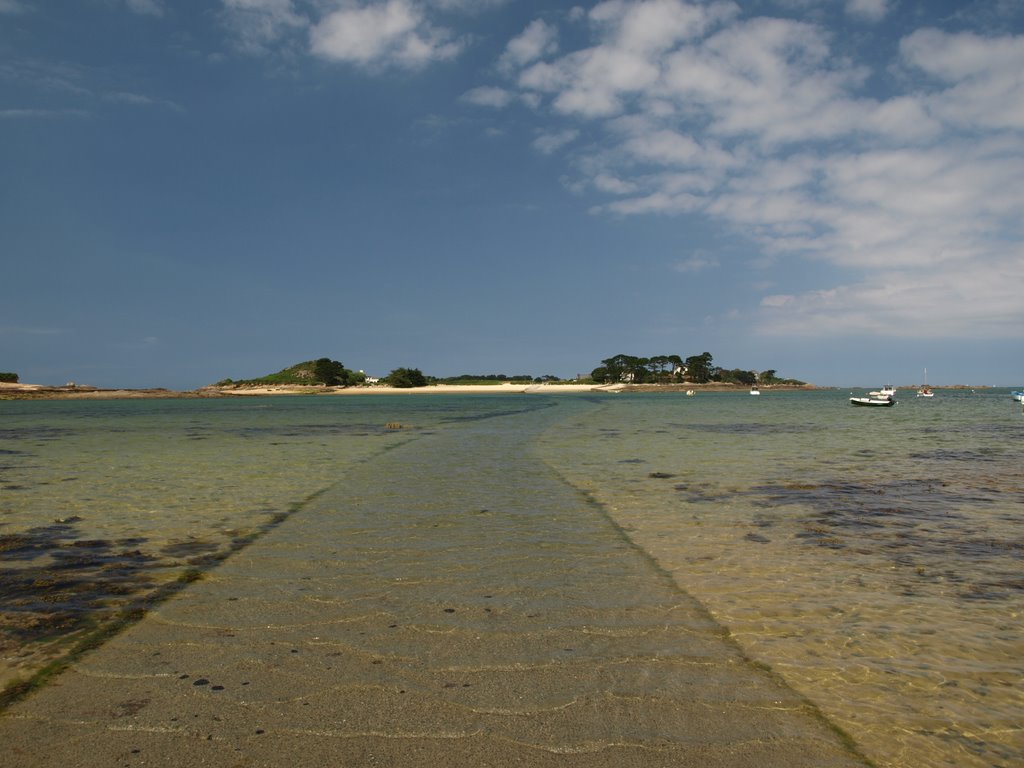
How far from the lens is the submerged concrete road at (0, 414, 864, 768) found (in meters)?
4.27

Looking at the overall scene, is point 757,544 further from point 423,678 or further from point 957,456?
point 957,456

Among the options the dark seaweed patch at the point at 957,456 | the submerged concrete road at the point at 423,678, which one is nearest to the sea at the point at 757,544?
the dark seaweed patch at the point at 957,456

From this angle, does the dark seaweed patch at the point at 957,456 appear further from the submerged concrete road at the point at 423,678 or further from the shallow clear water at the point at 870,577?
the submerged concrete road at the point at 423,678

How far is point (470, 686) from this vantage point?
520cm

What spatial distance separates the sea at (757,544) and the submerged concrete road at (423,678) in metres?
0.57

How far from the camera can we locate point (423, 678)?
17.6 feet

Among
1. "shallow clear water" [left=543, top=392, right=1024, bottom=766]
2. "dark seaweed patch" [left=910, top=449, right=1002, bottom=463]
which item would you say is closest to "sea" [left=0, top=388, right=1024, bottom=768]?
"shallow clear water" [left=543, top=392, right=1024, bottom=766]

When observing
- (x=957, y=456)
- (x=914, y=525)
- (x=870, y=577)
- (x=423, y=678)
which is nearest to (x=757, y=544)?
(x=870, y=577)

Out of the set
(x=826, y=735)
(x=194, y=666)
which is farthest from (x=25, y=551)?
(x=826, y=735)

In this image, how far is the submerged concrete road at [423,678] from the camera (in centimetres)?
427

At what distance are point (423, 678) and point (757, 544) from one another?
737 cm

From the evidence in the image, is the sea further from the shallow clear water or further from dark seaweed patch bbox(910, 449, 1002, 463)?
dark seaweed patch bbox(910, 449, 1002, 463)

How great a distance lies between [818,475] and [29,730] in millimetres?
20031

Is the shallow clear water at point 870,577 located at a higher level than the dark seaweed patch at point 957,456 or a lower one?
higher
